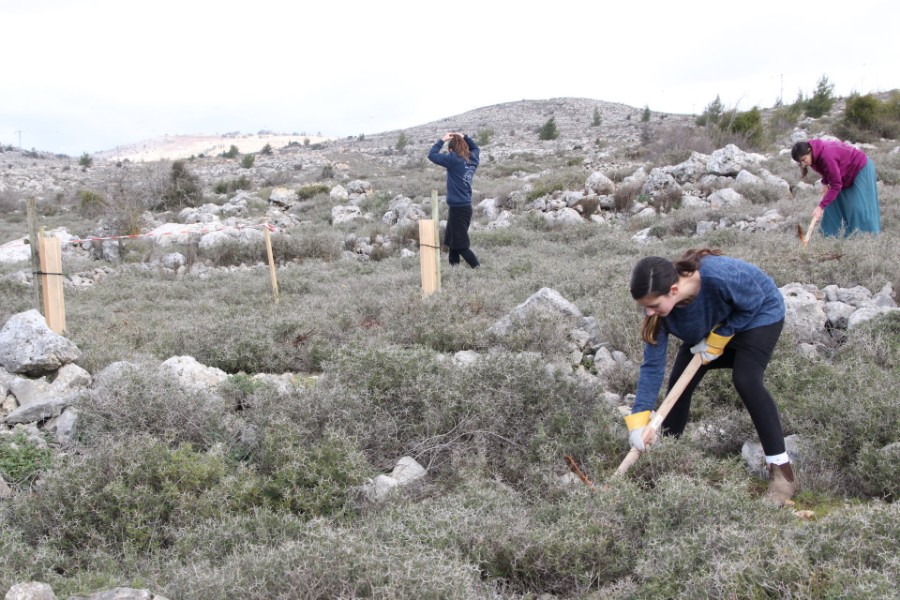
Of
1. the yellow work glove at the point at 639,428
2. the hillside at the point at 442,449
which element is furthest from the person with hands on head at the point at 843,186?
the yellow work glove at the point at 639,428

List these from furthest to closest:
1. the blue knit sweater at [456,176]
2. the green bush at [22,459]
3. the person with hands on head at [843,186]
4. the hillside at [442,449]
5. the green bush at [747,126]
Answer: the green bush at [747,126]
the blue knit sweater at [456,176]
the person with hands on head at [843,186]
the green bush at [22,459]
the hillside at [442,449]

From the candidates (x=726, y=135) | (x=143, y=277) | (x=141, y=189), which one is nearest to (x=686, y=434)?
(x=143, y=277)

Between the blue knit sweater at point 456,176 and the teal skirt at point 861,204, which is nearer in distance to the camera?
the teal skirt at point 861,204

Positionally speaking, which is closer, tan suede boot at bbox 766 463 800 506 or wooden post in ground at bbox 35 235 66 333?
tan suede boot at bbox 766 463 800 506

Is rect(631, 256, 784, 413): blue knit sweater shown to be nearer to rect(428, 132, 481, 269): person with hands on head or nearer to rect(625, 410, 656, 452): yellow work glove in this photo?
rect(625, 410, 656, 452): yellow work glove

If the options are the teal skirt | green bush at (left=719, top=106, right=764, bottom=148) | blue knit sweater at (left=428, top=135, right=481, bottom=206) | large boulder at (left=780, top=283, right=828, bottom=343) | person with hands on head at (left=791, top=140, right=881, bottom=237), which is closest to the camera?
large boulder at (left=780, top=283, right=828, bottom=343)

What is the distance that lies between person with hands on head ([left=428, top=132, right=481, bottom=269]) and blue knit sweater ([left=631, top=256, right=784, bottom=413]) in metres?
5.04

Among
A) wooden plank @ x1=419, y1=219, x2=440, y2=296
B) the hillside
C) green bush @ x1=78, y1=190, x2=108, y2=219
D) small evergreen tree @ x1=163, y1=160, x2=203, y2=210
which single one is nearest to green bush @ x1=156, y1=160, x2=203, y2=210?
small evergreen tree @ x1=163, y1=160, x2=203, y2=210

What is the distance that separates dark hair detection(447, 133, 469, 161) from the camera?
320 inches

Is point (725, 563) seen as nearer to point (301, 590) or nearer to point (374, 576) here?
point (374, 576)

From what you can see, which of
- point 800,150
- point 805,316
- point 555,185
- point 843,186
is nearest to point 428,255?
point 805,316

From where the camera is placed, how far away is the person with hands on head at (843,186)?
674 cm

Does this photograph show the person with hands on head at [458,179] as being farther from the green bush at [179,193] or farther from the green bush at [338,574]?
the green bush at [179,193]

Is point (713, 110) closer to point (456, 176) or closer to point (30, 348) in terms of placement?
point (456, 176)
